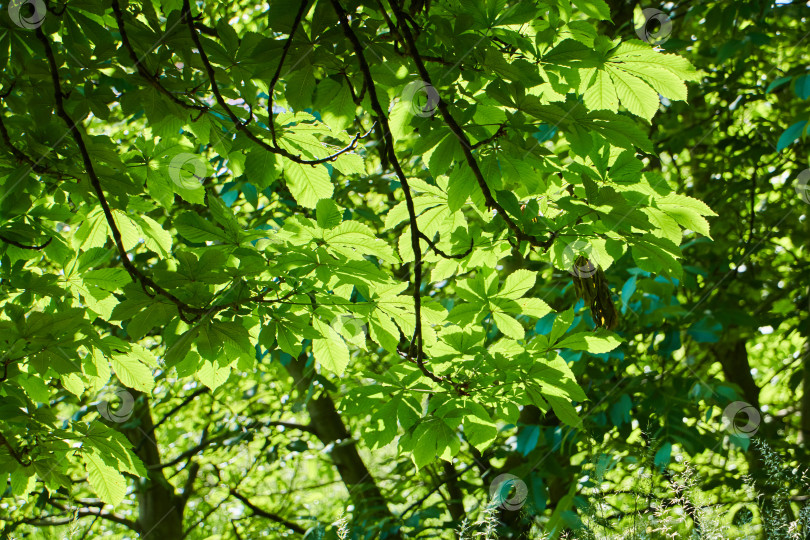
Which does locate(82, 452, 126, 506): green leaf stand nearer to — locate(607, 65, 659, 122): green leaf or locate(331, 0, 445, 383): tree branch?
locate(331, 0, 445, 383): tree branch

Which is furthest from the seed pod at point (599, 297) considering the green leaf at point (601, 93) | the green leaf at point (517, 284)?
the green leaf at point (601, 93)

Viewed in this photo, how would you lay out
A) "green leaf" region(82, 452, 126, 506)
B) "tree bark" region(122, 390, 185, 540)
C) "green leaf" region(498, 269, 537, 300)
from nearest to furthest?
1. "green leaf" region(498, 269, 537, 300)
2. "green leaf" region(82, 452, 126, 506)
3. "tree bark" region(122, 390, 185, 540)

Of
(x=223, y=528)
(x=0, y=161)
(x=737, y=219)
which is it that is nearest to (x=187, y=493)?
(x=223, y=528)
